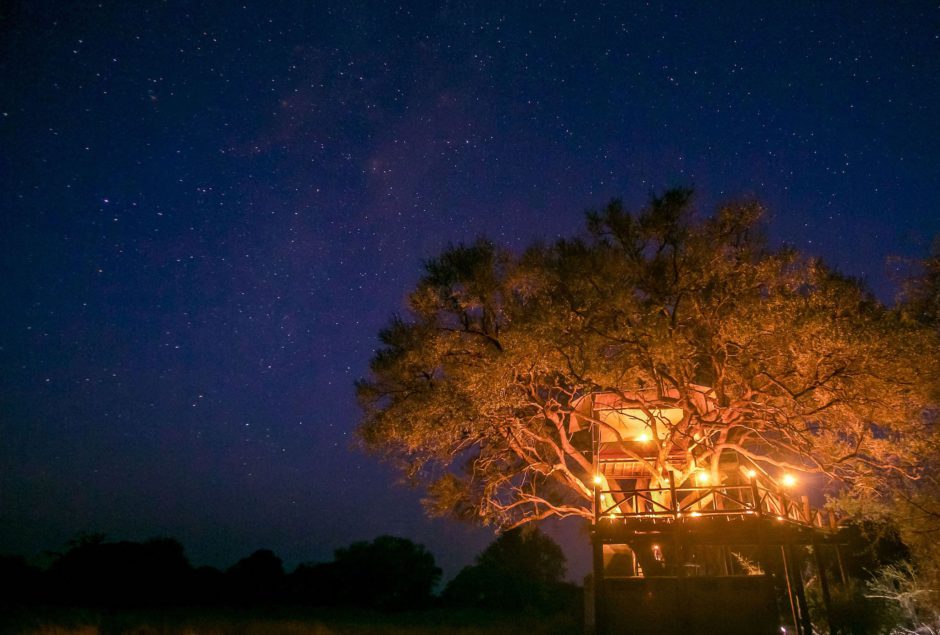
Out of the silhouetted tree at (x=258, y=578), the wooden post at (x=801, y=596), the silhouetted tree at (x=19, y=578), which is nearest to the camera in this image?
the wooden post at (x=801, y=596)

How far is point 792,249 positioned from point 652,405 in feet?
19.5

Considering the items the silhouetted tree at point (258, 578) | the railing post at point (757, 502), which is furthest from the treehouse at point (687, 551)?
the silhouetted tree at point (258, 578)

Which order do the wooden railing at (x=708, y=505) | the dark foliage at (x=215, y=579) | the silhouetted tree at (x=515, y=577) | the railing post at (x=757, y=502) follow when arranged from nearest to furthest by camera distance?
the railing post at (x=757, y=502) → the wooden railing at (x=708, y=505) → the dark foliage at (x=215, y=579) → the silhouetted tree at (x=515, y=577)

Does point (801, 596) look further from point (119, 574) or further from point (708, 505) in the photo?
point (119, 574)

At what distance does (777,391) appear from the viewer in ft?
51.6

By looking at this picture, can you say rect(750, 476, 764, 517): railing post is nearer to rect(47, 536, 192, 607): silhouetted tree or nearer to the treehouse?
the treehouse

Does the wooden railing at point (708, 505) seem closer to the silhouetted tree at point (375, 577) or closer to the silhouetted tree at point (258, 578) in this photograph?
the silhouetted tree at point (375, 577)

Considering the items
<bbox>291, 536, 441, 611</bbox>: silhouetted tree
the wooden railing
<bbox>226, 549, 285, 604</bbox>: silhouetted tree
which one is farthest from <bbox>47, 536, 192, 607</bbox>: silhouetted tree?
the wooden railing

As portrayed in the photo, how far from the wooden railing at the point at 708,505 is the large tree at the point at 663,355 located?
1.14 metres

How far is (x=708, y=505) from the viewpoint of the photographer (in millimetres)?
18578

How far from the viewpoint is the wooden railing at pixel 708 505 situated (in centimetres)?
1384

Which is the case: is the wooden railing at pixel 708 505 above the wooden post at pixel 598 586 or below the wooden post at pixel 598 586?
above

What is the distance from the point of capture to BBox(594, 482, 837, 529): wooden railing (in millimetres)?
13844

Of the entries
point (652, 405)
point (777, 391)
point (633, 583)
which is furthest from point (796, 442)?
point (633, 583)
